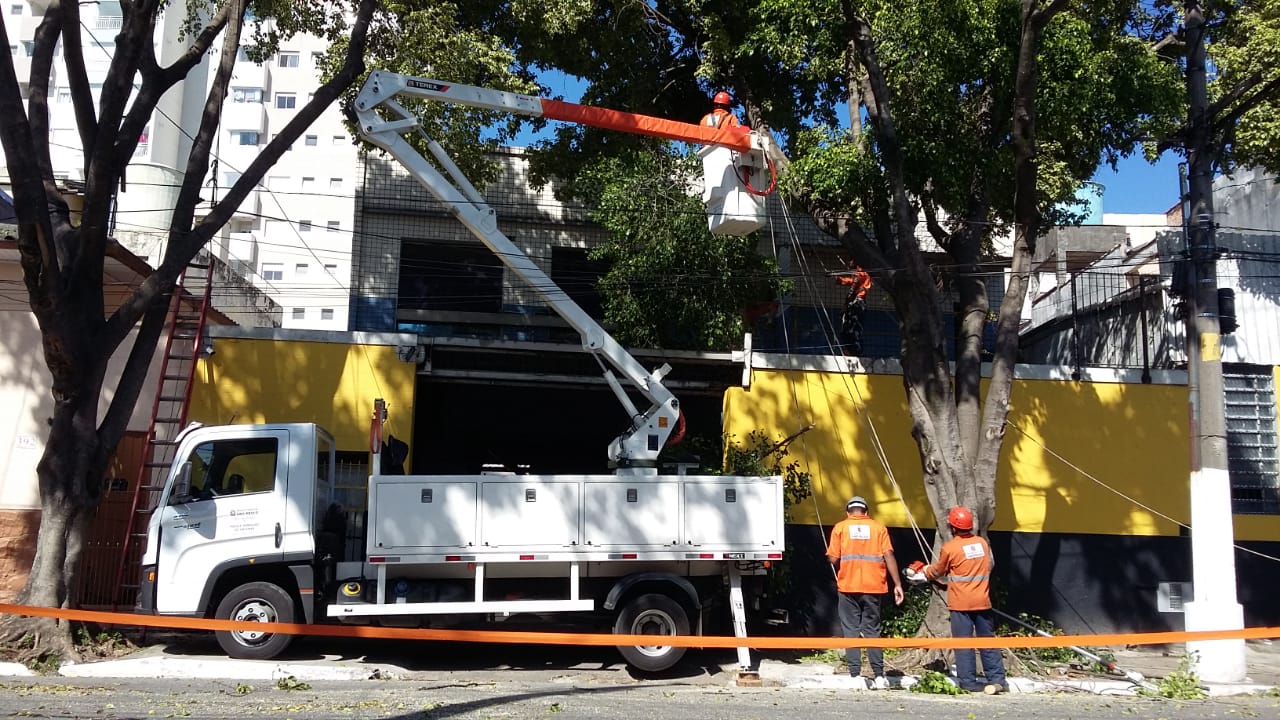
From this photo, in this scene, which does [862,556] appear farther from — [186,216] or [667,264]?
[186,216]

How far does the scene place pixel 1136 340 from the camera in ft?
47.8

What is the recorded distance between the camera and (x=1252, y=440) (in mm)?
13031

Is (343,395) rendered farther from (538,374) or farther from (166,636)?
(166,636)

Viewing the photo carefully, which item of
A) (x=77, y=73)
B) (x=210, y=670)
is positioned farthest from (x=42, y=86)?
(x=210, y=670)

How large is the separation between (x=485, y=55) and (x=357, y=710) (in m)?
8.64

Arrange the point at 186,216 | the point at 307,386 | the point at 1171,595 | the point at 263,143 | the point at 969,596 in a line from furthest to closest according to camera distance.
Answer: the point at 263,143
the point at 307,386
the point at 1171,595
the point at 186,216
the point at 969,596

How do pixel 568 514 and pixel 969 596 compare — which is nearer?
pixel 969 596

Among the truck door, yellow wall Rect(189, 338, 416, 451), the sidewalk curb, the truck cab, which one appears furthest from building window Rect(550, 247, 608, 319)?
the sidewalk curb

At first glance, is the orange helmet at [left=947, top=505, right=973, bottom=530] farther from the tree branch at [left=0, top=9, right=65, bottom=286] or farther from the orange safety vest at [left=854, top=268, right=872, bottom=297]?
the tree branch at [left=0, top=9, right=65, bottom=286]

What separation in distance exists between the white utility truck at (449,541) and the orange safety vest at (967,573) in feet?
5.59

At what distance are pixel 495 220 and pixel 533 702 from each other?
492 cm

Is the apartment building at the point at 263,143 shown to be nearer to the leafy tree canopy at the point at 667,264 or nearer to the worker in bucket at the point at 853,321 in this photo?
the leafy tree canopy at the point at 667,264

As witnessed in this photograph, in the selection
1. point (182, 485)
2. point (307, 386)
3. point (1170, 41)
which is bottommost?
point (182, 485)

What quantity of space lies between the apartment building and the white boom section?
63.2 feet
